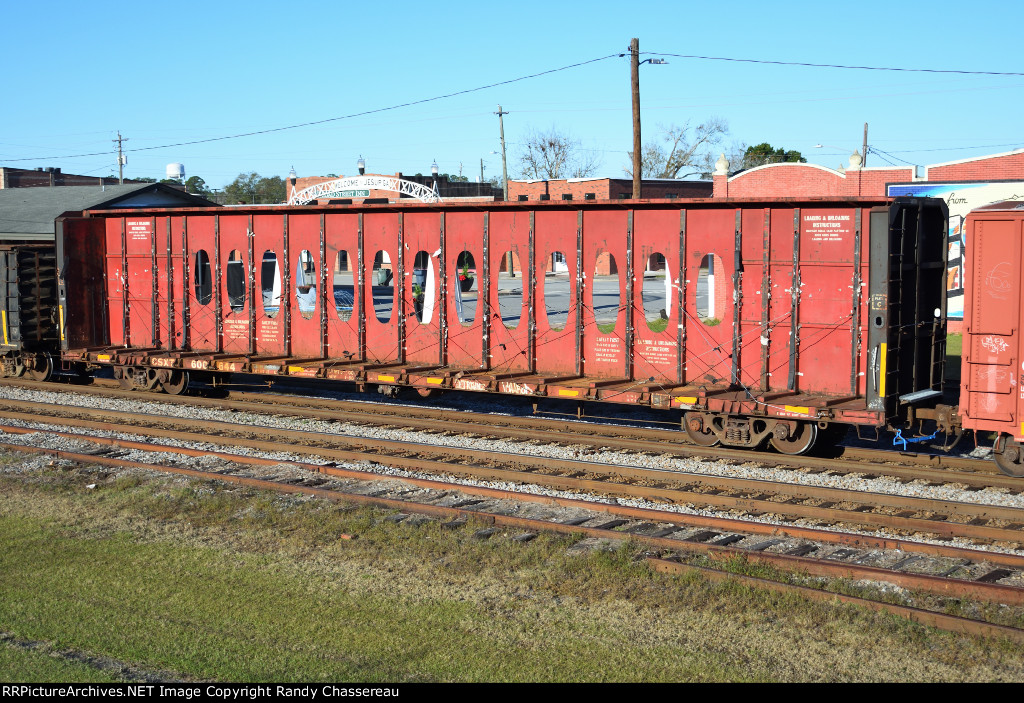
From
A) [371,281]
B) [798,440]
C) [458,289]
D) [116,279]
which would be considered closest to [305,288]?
[371,281]

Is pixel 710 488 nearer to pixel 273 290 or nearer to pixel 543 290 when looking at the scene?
pixel 543 290

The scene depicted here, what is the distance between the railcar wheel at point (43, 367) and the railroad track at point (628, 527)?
8.43m

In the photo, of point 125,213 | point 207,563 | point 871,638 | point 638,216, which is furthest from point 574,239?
point 125,213

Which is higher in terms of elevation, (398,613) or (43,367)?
(43,367)

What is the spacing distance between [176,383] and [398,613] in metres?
13.6

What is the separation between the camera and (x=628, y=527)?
10.0 metres

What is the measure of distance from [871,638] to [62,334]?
18.2 m

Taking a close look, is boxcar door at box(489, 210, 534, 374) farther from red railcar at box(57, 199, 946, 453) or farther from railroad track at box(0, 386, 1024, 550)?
railroad track at box(0, 386, 1024, 550)

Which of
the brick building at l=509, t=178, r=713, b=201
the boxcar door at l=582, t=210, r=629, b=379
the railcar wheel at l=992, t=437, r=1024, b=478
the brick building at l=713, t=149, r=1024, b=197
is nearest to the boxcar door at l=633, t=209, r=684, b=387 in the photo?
the boxcar door at l=582, t=210, r=629, b=379

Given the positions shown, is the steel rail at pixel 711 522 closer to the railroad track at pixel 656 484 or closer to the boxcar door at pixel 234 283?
the railroad track at pixel 656 484

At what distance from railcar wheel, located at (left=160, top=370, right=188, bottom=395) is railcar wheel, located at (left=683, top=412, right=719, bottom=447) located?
35.8 feet

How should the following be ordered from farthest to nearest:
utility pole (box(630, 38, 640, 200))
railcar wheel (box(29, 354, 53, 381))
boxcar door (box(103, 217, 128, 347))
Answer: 1. utility pole (box(630, 38, 640, 200))
2. railcar wheel (box(29, 354, 53, 381))
3. boxcar door (box(103, 217, 128, 347))

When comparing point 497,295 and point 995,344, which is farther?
point 497,295

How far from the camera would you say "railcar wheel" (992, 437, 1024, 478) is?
1166 cm
